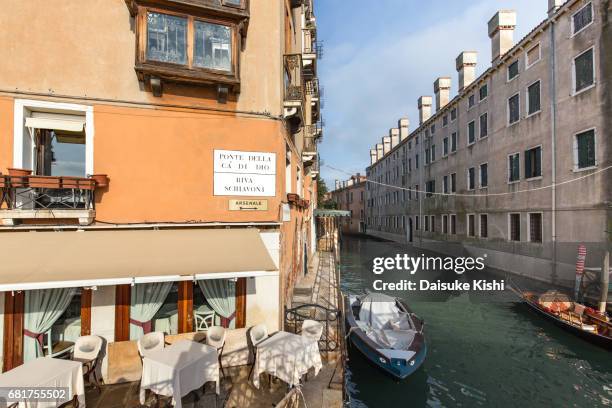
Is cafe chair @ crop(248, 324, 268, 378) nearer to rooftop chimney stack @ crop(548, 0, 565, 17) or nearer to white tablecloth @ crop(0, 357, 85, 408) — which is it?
white tablecloth @ crop(0, 357, 85, 408)

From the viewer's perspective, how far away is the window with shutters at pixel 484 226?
23969 mm

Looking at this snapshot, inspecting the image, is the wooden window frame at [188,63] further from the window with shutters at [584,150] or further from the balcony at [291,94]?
the window with shutters at [584,150]

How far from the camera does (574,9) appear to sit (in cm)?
1677

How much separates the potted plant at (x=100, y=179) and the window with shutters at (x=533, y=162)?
21.9 meters

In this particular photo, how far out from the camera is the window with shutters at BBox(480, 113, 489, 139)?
79.5 ft

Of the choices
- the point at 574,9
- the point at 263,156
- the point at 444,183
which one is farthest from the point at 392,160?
the point at 263,156

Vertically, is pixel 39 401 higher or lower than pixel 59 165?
lower

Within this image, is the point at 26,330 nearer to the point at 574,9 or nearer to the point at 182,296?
the point at 182,296

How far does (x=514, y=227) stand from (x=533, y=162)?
446 cm

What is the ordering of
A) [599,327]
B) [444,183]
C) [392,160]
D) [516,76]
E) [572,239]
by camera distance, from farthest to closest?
1. [392,160]
2. [444,183]
3. [516,76]
4. [572,239]
5. [599,327]

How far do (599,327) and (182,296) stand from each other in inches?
563

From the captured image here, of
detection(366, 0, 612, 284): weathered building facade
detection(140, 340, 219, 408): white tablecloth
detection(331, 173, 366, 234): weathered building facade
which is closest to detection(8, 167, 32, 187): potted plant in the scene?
detection(140, 340, 219, 408): white tablecloth

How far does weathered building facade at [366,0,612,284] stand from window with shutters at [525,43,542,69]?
71mm

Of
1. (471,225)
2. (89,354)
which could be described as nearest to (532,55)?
(471,225)
